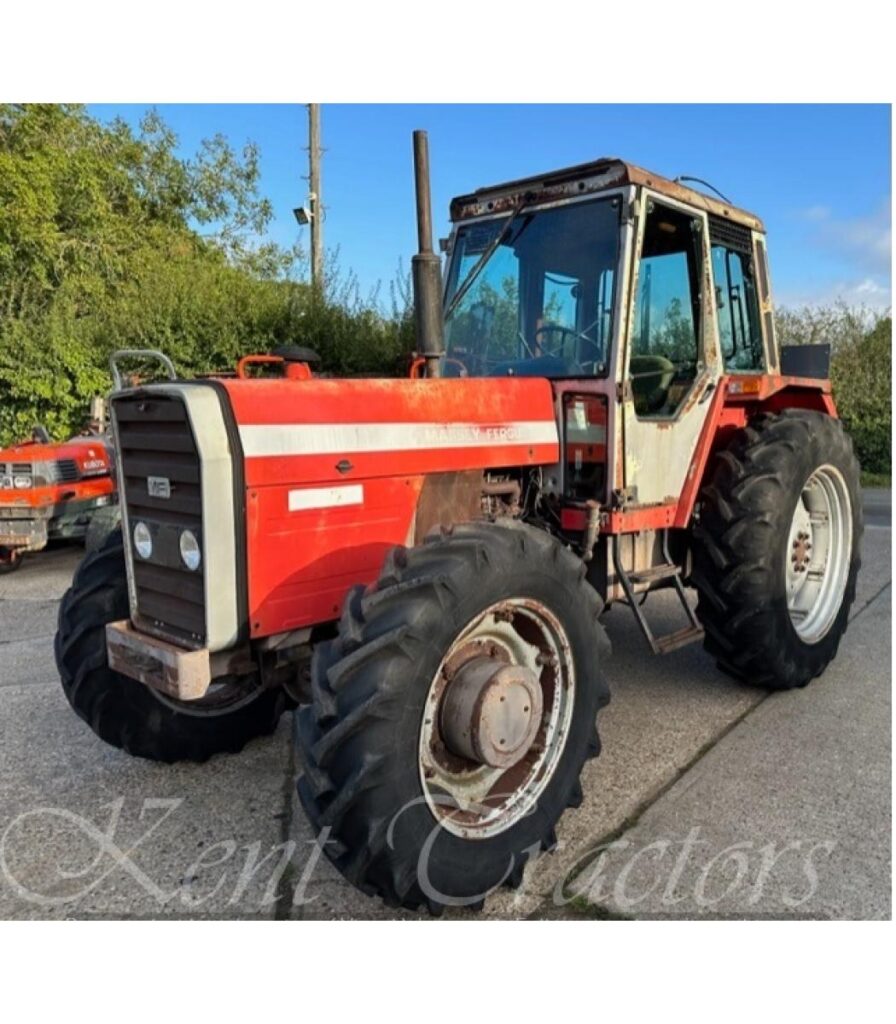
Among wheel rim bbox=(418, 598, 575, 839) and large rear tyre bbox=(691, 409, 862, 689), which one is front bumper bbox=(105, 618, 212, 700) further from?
large rear tyre bbox=(691, 409, 862, 689)

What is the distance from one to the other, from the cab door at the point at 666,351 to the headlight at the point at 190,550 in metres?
1.90

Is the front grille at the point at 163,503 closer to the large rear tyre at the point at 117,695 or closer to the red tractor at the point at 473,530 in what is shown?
the red tractor at the point at 473,530

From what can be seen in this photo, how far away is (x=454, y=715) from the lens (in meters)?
2.59

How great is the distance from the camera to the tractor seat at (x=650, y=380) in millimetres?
3765

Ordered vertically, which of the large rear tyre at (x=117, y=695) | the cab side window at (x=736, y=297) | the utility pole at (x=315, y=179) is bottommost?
the large rear tyre at (x=117, y=695)

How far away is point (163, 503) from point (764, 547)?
2.73 m

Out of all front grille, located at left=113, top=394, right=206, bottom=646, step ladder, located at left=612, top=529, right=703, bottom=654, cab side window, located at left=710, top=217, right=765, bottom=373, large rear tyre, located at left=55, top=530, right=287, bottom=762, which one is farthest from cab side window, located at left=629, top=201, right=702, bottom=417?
large rear tyre, located at left=55, top=530, right=287, bottom=762

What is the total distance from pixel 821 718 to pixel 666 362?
1.91 meters

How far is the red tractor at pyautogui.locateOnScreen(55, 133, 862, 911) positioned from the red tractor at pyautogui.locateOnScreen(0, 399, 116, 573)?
489cm

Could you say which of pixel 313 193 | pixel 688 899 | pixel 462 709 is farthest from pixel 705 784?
pixel 313 193

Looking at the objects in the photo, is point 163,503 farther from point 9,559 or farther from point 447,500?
point 9,559

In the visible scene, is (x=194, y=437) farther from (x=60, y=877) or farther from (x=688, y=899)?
(x=688, y=899)

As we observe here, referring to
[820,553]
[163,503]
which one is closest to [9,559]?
[163,503]

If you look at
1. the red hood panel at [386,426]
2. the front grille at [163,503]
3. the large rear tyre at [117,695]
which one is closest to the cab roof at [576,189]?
the red hood panel at [386,426]
